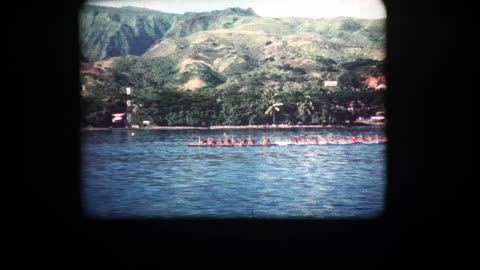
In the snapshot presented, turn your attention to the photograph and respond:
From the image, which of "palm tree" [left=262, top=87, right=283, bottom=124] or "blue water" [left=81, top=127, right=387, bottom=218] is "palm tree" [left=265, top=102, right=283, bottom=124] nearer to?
"palm tree" [left=262, top=87, right=283, bottom=124]

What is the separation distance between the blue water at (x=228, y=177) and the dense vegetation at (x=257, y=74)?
69.5 inches

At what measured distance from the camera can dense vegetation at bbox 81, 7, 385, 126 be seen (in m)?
24.1

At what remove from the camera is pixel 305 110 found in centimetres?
2542

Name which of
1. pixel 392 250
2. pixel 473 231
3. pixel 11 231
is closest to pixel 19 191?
pixel 11 231

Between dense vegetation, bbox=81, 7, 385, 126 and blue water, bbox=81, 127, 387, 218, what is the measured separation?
5.79ft

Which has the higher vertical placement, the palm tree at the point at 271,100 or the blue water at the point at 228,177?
the palm tree at the point at 271,100

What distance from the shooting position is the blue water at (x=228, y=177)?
1282 centimetres

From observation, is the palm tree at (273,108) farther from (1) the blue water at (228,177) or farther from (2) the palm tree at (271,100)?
(1) the blue water at (228,177)

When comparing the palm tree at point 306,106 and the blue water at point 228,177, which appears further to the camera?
the palm tree at point 306,106

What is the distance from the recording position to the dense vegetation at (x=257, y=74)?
2412cm

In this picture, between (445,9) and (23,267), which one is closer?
(23,267)

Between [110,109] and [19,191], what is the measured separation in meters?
16.3

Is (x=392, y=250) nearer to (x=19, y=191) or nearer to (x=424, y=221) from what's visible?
(x=424, y=221)

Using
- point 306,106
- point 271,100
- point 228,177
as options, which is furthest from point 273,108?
point 228,177
